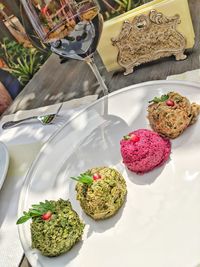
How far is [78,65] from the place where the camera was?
40.6 inches

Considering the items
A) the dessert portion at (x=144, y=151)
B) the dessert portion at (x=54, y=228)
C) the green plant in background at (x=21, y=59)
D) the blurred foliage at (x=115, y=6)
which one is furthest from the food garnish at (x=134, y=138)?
the green plant in background at (x=21, y=59)

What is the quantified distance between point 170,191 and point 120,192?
0.25 feet

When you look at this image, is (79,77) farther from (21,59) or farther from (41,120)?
(21,59)

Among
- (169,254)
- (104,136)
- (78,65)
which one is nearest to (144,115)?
(104,136)

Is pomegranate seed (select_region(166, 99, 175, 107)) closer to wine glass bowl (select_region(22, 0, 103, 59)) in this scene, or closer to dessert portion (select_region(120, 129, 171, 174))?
dessert portion (select_region(120, 129, 171, 174))

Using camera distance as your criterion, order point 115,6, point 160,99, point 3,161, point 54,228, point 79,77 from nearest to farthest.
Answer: point 54,228, point 160,99, point 3,161, point 79,77, point 115,6

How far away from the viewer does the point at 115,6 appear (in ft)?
3.61

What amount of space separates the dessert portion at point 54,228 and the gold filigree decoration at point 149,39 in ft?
1.44

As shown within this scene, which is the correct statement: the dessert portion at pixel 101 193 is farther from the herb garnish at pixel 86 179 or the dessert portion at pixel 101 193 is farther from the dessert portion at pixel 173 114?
the dessert portion at pixel 173 114

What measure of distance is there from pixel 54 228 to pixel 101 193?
8cm

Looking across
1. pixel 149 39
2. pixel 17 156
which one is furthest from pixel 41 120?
pixel 149 39

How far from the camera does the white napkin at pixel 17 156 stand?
631 mm

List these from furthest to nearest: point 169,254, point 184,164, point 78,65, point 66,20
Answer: point 78,65
point 66,20
point 184,164
point 169,254

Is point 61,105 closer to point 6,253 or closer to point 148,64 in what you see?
point 148,64
